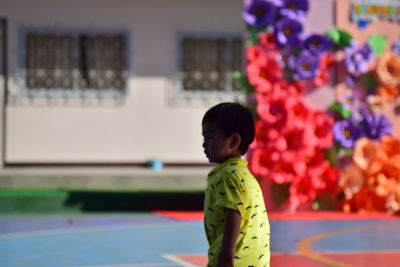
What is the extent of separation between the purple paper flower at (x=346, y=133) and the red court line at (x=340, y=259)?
4.38 metres

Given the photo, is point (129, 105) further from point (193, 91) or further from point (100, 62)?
point (193, 91)

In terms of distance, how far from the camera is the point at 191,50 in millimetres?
18203

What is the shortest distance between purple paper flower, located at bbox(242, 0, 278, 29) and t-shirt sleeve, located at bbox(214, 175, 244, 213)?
946cm

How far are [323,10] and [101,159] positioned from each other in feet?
16.7

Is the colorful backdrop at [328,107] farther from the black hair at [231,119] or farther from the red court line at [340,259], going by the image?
the black hair at [231,119]

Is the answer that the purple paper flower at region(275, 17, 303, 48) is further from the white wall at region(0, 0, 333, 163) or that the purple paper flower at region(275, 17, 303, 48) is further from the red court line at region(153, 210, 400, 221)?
the white wall at region(0, 0, 333, 163)

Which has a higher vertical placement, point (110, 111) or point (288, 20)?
point (288, 20)

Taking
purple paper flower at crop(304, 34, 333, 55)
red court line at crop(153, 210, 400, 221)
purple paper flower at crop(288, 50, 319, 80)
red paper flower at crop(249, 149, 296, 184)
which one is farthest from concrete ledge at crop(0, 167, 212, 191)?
purple paper flower at crop(304, 34, 333, 55)

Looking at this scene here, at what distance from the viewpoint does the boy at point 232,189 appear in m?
4.41

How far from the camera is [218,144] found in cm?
447

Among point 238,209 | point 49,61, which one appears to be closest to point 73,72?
point 49,61

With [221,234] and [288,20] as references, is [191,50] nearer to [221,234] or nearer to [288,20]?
[288,20]

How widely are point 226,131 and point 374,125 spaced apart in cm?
992

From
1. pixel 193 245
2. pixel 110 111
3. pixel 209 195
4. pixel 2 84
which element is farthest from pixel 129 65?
pixel 209 195
